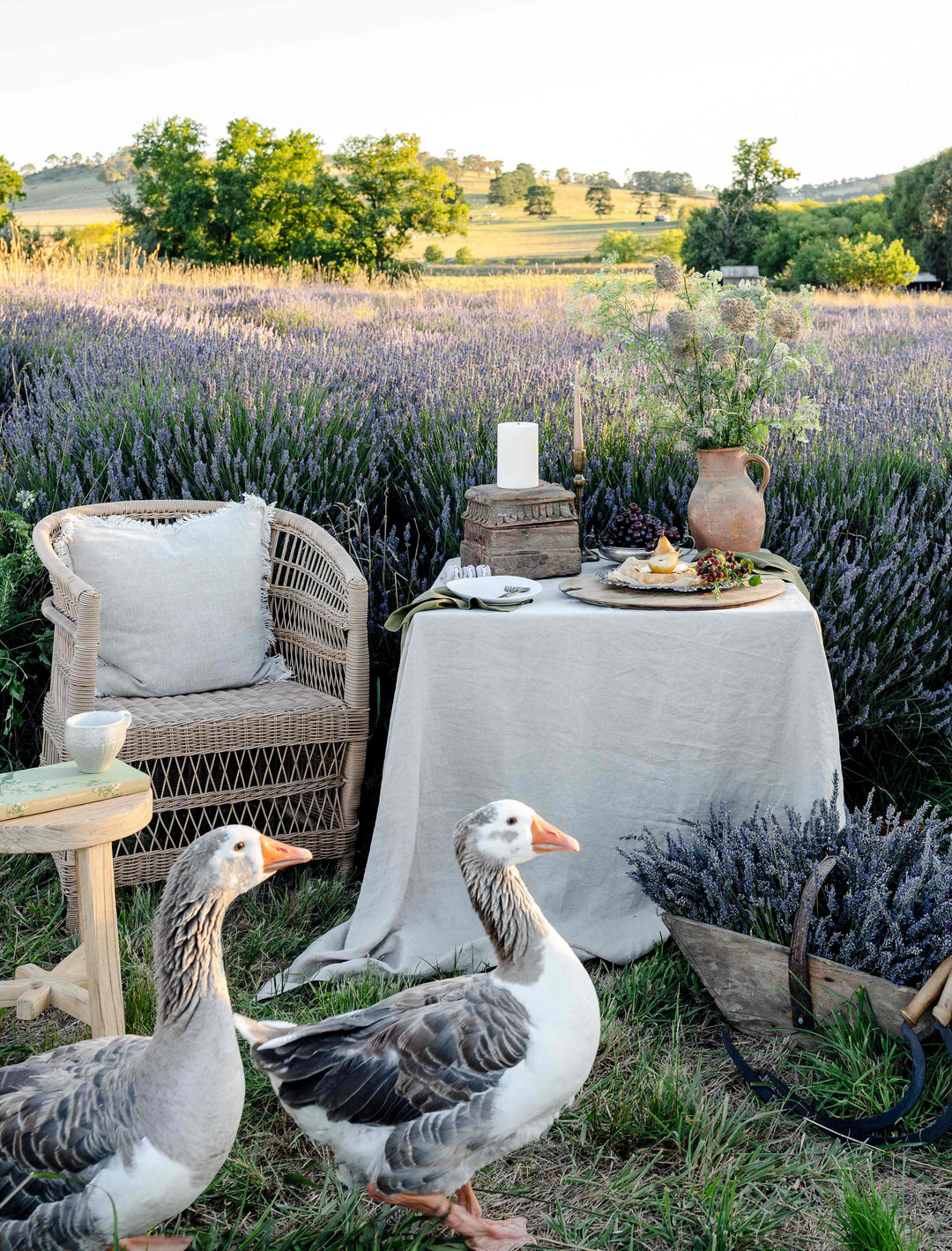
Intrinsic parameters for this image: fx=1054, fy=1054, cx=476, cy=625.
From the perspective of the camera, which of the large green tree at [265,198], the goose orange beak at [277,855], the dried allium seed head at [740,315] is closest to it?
the goose orange beak at [277,855]

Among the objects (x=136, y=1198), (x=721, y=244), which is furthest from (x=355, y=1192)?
Result: (x=721, y=244)

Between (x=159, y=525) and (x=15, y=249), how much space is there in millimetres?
6738

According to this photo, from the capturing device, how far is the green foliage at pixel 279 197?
2827 cm

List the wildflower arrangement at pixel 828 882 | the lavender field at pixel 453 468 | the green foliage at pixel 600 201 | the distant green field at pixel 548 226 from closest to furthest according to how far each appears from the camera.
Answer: the wildflower arrangement at pixel 828 882 → the lavender field at pixel 453 468 → the distant green field at pixel 548 226 → the green foliage at pixel 600 201

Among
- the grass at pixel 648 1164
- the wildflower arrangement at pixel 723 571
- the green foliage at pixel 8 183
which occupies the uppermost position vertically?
the green foliage at pixel 8 183

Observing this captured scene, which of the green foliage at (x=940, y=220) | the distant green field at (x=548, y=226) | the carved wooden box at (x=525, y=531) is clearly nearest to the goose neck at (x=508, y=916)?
the carved wooden box at (x=525, y=531)

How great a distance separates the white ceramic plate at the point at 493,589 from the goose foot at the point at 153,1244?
131 centimetres

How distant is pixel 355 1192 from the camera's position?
1.57 meters

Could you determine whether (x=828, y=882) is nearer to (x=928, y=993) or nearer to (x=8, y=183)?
(x=928, y=993)

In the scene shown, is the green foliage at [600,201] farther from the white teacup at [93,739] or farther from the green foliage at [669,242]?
the white teacup at [93,739]

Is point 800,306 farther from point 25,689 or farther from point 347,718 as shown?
point 25,689

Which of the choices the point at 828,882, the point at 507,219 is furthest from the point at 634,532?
the point at 507,219

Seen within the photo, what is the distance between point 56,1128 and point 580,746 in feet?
4.31

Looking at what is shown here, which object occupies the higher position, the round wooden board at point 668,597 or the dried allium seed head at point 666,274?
the dried allium seed head at point 666,274
